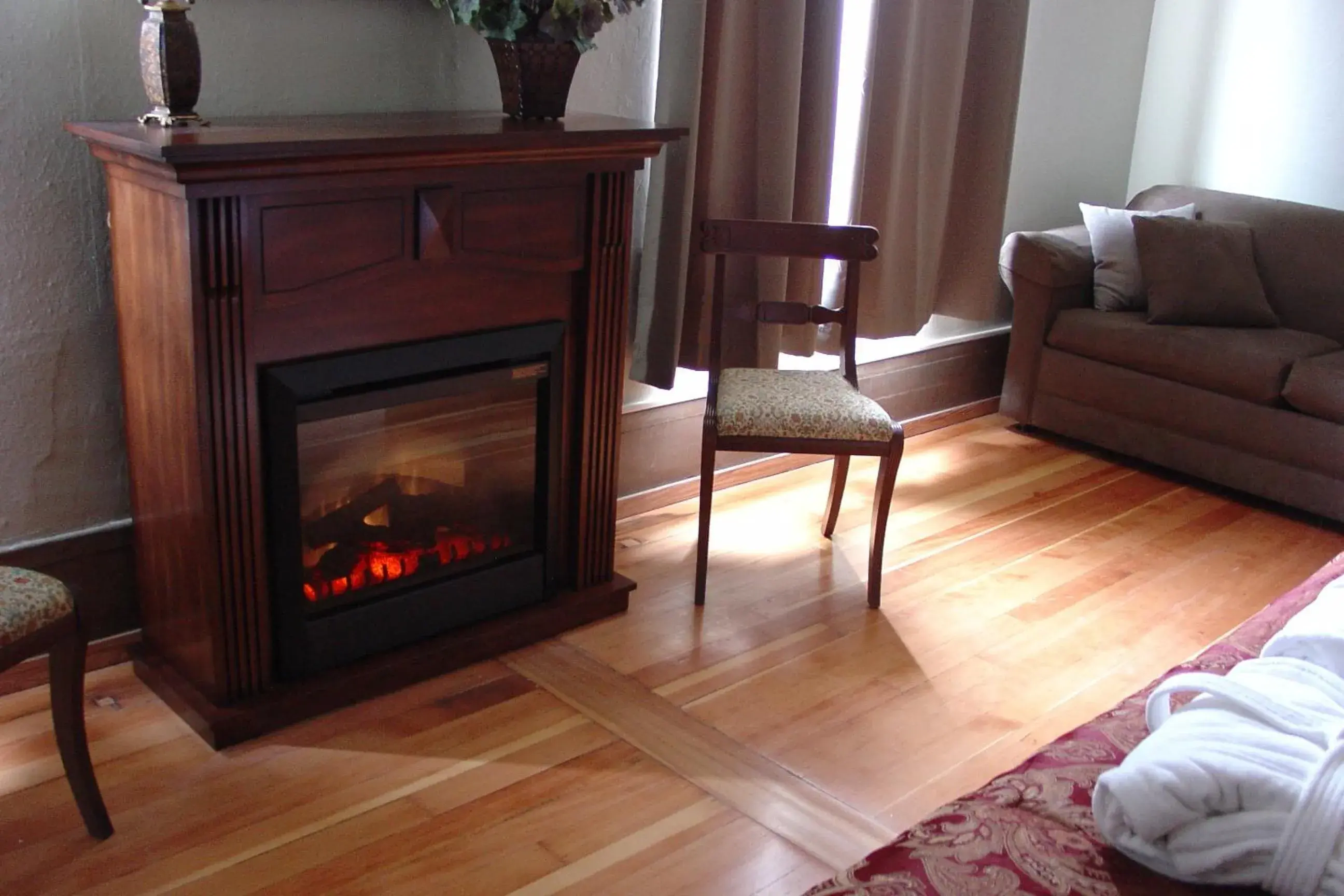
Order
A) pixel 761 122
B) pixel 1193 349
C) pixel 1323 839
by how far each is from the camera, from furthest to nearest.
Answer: pixel 1193 349
pixel 761 122
pixel 1323 839

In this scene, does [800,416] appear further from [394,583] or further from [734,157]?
[394,583]

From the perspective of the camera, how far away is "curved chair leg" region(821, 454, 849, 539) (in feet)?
10.9

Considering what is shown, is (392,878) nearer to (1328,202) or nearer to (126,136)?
(126,136)

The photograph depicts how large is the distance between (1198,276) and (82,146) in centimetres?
317

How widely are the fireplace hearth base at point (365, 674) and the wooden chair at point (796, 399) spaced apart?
0.34 meters

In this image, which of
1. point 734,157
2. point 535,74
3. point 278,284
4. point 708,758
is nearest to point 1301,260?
point 734,157

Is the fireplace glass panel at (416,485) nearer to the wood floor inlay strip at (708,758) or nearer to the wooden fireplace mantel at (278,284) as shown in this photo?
the wooden fireplace mantel at (278,284)

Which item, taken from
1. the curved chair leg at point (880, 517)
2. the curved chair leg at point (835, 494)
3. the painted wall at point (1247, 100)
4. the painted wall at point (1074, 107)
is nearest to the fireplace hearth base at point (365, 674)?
the curved chair leg at point (880, 517)

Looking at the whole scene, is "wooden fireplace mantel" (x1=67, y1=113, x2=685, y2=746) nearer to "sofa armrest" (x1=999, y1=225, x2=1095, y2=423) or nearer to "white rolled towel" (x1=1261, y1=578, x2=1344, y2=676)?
"white rolled towel" (x1=1261, y1=578, x2=1344, y2=676)

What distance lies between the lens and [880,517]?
2977 millimetres

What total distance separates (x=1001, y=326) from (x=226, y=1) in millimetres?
3102

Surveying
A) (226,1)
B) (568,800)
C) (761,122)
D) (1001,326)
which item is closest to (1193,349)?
(1001,326)

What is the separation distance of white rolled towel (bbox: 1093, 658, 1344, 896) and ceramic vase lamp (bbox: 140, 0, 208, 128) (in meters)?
1.80

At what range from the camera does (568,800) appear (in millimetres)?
2195
